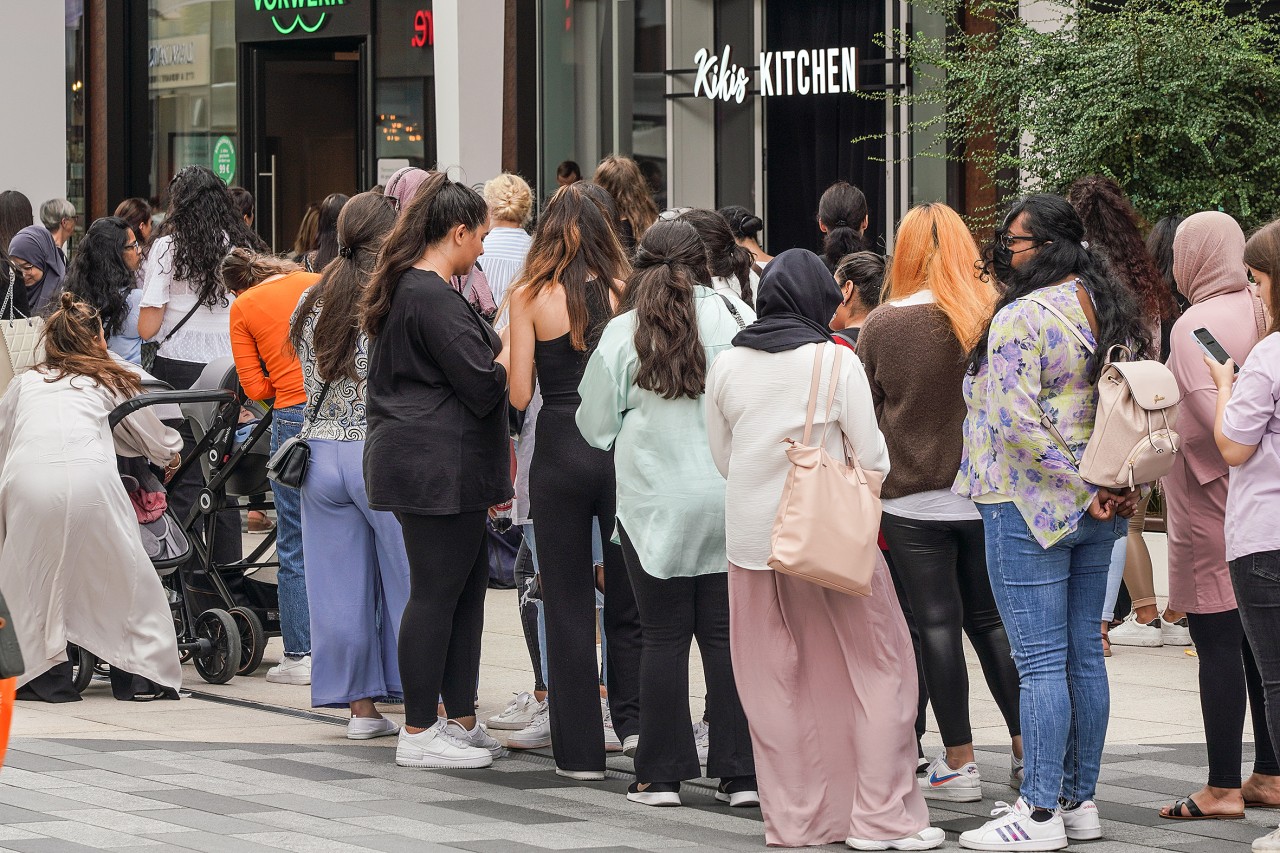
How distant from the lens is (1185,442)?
616 centimetres

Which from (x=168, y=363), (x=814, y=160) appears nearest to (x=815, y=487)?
(x=168, y=363)

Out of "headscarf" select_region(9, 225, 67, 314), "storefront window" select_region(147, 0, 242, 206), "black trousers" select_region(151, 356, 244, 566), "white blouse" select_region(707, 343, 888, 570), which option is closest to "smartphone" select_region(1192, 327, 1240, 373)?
"white blouse" select_region(707, 343, 888, 570)

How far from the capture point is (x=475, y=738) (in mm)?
7035

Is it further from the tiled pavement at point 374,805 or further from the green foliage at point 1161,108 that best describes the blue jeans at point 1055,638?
the green foliage at point 1161,108

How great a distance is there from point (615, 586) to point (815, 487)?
1499 mm

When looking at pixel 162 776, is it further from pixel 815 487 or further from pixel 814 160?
pixel 814 160

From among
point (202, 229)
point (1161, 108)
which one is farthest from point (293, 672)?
point (1161, 108)

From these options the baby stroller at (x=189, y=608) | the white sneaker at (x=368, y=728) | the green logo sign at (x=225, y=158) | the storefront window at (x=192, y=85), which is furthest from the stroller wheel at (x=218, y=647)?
the green logo sign at (x=225, y=158)

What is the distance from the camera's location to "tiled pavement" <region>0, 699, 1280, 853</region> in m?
5.59

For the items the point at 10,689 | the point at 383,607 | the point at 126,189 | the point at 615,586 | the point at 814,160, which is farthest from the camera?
the point at 126,189

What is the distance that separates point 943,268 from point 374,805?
2536 mm

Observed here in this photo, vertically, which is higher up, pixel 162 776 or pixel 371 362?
pixel 371 362

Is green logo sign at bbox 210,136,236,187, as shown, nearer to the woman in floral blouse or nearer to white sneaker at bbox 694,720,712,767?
white sneaker at bbox 694,720,712,767

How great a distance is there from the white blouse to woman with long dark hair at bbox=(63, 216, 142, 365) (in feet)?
17.5
